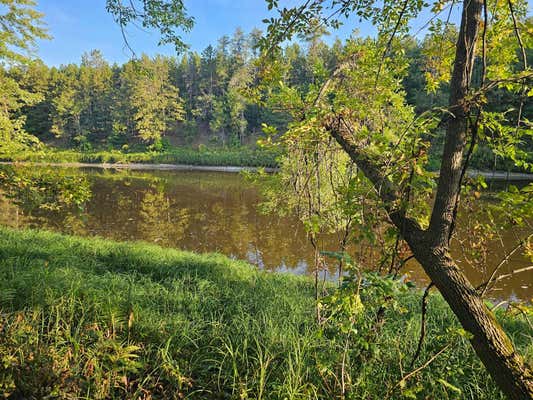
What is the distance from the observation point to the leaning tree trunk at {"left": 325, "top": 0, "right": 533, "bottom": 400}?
1.47 metres

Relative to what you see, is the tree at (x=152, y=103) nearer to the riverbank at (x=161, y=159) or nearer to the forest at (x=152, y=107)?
the forest at (x=152, y=107)

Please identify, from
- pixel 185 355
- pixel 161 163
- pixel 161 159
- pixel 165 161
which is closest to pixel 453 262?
pixel 185 355

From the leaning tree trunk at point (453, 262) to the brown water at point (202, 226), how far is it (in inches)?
199

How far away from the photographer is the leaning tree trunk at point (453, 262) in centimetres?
147

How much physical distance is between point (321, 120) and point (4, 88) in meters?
13.6

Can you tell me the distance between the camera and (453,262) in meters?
1.62

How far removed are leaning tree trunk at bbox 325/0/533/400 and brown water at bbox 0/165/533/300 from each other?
16.6 ft

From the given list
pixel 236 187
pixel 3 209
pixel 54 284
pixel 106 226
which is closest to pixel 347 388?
pixel 54 284

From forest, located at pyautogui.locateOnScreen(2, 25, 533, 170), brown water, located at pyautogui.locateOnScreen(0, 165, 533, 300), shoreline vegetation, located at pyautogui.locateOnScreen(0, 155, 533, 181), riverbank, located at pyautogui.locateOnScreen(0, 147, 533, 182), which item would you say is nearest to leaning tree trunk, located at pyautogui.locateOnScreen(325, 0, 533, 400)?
brown water, located at pyautogui.locateOnScreen(0, 165, 533, 300)

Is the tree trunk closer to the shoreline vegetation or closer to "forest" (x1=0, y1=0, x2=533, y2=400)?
"forest" (x1=0, y1=0, x2=533, y2=400)

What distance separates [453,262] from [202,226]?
Answer: 1288cm

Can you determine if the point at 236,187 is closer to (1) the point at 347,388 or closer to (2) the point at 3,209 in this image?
(2) the point at 3,209

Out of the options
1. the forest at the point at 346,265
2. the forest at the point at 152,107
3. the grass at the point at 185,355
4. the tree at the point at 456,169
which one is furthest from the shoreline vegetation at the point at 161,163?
the tree at the point at 456,169

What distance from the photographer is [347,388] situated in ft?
6.73
